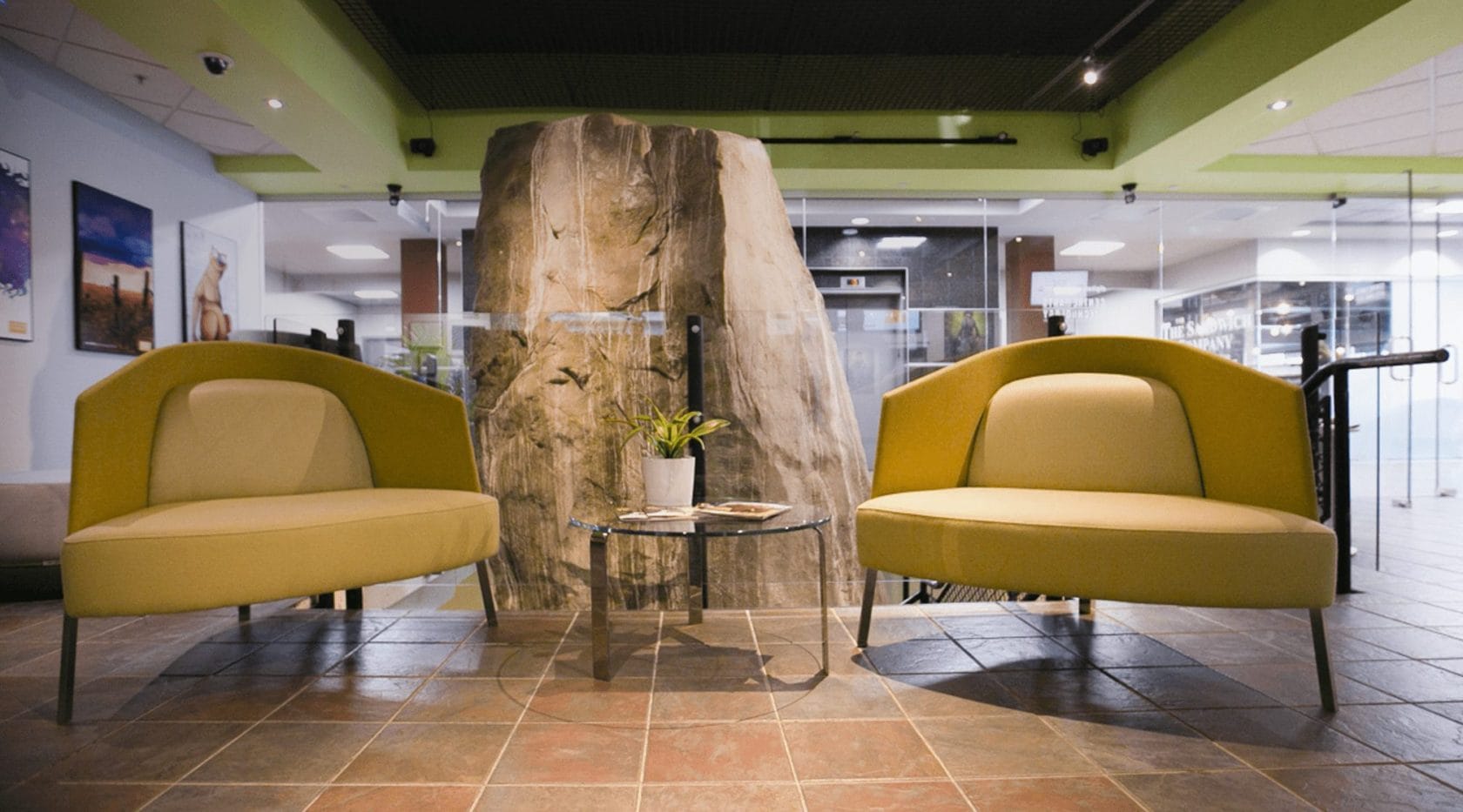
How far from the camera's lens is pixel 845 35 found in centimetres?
543

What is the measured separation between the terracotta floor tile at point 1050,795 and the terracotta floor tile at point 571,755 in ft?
2.14

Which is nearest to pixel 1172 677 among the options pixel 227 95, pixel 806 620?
pixel 806 620

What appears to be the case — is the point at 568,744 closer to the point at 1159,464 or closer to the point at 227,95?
the point at 1159,464

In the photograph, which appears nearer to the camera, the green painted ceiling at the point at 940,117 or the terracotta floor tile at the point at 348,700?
the terracotta floor tile at the point at 348,700

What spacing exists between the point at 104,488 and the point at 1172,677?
2.84 metres

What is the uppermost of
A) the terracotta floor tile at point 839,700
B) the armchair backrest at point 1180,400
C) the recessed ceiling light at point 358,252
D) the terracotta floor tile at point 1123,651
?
the recessed ceiling light at point 358,252

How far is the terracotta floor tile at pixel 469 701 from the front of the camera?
1804 millimetres

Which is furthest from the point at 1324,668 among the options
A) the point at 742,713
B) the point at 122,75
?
the point at 122,75

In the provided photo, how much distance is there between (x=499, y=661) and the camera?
2.21m

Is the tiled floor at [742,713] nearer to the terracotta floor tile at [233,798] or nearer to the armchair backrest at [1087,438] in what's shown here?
the terracotta floor tile at [233,798]

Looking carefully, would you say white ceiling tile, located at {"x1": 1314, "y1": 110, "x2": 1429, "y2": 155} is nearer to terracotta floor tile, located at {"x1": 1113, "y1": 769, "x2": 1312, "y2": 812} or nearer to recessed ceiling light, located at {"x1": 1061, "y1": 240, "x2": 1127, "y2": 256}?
recessed ceiling light, located at {"x1": 1061, "y1": 240, "x2": 1127, "y2": 256}

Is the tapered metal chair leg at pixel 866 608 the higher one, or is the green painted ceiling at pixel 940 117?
the green painted ceiling at pixel 940 117

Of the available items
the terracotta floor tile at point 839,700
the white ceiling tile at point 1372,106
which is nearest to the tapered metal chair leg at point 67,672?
the terracotta floor tile at point 839,700

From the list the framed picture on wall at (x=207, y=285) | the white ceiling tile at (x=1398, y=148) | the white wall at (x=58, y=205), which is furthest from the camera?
the white ceiling tile at (x=1398, y=148)
